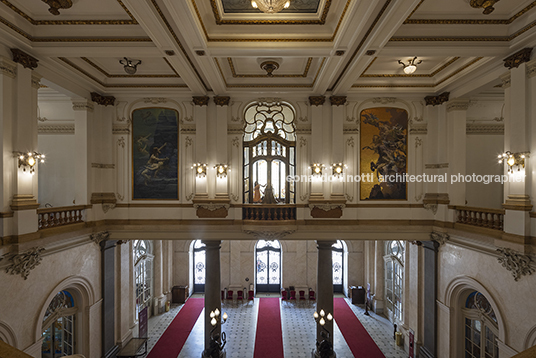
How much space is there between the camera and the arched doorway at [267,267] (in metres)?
18.2

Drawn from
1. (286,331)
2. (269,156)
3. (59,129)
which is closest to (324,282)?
(286,331)

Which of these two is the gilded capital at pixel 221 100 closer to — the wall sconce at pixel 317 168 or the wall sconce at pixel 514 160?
the wall sconce at pixel 317 168

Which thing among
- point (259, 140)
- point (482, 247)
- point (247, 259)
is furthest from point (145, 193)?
point (482, 247)

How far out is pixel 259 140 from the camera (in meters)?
10.5

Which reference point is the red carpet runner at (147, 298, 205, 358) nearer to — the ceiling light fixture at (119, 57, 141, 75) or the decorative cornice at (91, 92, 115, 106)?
the decorative cornice at (91, 92, 115, 106)

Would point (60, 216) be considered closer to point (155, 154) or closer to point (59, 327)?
point (59, 327)

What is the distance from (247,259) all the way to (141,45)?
13757mm

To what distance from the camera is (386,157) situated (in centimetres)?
1034

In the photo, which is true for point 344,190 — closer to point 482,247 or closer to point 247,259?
point 482,247

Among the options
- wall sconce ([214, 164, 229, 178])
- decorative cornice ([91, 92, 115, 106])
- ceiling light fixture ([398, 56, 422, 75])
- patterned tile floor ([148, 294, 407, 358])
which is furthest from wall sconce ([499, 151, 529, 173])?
decorative cornice ([91, 92, 115, 106])

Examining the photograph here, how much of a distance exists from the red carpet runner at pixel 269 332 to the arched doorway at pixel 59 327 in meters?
6.32

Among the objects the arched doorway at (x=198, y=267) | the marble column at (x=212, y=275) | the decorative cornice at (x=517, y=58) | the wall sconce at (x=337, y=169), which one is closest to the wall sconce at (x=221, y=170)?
the marble column at (x=212, y=275)

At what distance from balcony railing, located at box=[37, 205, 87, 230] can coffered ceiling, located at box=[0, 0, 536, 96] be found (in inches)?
142

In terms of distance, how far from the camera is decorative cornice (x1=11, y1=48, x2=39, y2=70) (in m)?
6.71
